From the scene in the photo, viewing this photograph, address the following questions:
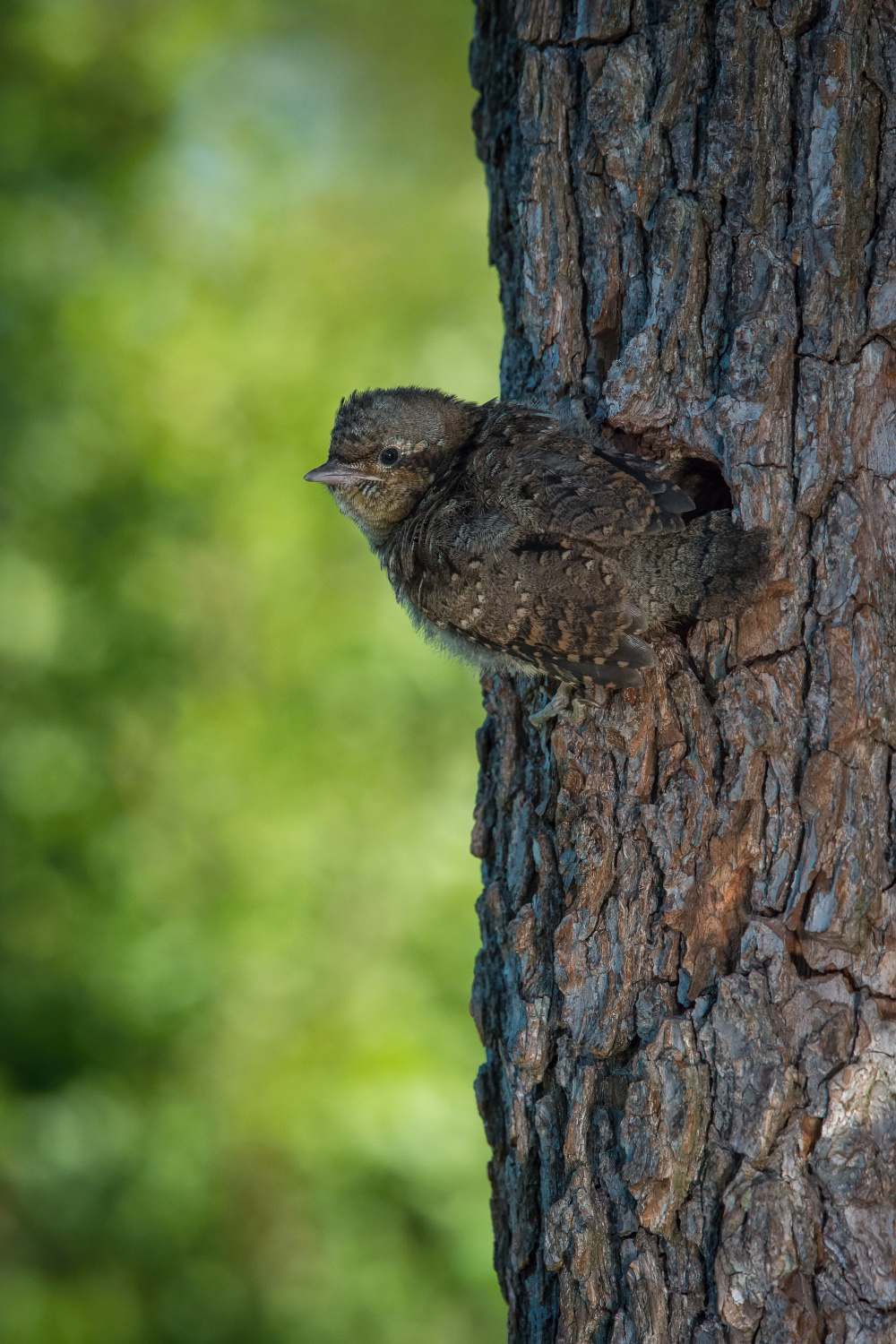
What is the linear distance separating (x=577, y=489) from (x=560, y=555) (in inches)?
5.7

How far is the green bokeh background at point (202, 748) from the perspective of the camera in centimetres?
534

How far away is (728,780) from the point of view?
200cm

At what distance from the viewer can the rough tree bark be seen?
72.0 inches

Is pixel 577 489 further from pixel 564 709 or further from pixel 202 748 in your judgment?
pixel 202 748

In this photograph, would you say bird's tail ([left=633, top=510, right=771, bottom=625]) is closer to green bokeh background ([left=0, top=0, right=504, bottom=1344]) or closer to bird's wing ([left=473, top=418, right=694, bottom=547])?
bird's wing ([left=473, top=418, right=694, bottom=547])

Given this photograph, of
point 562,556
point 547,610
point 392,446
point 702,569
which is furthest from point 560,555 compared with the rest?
point 392,446

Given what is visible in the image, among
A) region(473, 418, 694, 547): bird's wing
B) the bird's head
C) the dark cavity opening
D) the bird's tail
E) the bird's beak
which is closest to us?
the bird's tail

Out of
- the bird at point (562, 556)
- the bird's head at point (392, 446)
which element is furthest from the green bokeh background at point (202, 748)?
the bird at point (562, 556)

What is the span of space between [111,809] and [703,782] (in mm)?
4502

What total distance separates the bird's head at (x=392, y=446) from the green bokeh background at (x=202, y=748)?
2.76 metres

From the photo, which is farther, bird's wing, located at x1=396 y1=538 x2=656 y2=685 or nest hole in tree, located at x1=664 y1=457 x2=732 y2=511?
nest hole in tree, located at x1=664 y1=457 x2=732 y2=511

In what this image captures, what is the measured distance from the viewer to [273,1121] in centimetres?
545

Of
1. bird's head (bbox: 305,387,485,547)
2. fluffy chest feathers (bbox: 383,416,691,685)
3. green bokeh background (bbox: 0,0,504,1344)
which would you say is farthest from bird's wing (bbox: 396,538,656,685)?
green bokeh background (bbox: 0,0,504,1344)

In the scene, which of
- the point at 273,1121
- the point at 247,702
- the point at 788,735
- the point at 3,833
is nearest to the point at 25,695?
the point at 3,833
